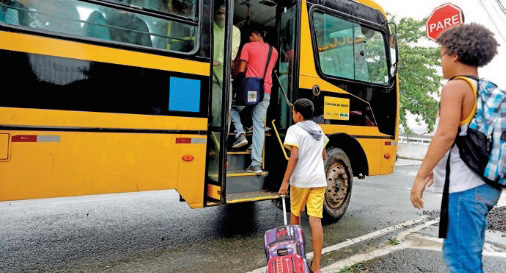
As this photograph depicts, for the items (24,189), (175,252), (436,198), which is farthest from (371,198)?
(24,189)

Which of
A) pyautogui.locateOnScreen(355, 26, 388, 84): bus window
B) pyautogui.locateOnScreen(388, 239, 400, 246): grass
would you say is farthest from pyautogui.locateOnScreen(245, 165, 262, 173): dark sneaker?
pyautogui.locateOnScreen(355, 26, 388, 84): bus window

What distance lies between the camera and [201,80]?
4.02 m

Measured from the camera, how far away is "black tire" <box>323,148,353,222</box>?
207 inches

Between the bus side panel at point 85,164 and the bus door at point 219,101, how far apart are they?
1.57 feet

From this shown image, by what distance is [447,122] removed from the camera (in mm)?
2057

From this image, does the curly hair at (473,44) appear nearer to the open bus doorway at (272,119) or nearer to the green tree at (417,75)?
the open bus doorway at (272,119)

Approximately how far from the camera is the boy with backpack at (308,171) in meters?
3.42

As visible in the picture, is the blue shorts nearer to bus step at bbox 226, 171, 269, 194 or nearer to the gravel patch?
bus step at bbox 226, 171, 269, 194

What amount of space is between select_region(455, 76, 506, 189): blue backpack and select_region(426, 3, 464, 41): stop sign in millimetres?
4820

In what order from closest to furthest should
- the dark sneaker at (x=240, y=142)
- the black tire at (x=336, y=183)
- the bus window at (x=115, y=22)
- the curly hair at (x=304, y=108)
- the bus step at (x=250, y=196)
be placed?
the bus window at (x=115, y=22), the curly hair at (x=304, y=108), the bus step at (x=250, y=196), the dark sneaker at (x=240, y=142), the black tire at (x=336, y=183)

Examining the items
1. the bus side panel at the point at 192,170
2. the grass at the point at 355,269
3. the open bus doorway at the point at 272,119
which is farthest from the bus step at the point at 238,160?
the grass at the point at 355,269

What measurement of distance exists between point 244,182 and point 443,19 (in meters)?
4.63

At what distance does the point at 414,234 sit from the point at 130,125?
3.72m

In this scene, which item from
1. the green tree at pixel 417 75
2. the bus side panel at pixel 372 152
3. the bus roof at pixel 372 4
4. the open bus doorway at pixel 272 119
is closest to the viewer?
the open bus doorway at pixel 272 119
